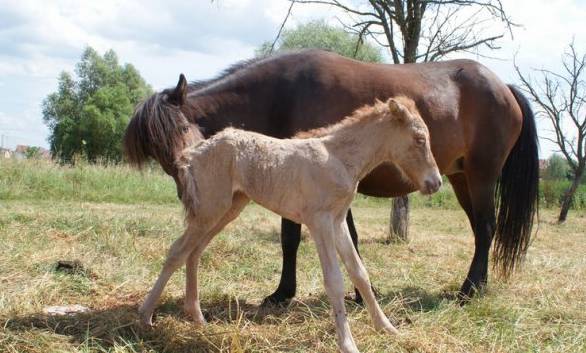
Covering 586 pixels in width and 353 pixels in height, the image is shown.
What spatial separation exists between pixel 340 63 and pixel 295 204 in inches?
79.3

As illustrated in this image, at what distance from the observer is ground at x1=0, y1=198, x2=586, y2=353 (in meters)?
3.54

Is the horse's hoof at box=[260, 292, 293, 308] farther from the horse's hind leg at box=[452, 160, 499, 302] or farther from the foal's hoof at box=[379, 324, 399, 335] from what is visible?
the horse's hind leg at box=[452, 160, 499, 302]

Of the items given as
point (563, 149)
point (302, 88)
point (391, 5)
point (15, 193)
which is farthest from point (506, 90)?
point (563, 149)

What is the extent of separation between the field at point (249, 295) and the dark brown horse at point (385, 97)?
519 millimetres

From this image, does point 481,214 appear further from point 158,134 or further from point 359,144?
point 158,134

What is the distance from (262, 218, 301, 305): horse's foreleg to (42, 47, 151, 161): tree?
26.9 m

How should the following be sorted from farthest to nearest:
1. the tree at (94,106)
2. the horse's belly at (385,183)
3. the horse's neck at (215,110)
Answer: the tree at (94,106), the horse's belly at (385,183), the horse's neck at (215,110)

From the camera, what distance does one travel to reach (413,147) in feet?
12.2

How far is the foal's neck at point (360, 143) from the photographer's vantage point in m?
3.71

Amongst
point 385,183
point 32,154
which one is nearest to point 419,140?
point 385,183

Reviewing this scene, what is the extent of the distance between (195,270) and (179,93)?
1.42 m

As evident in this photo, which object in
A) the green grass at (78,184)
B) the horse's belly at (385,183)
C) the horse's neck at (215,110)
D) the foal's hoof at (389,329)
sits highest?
the horse's neck at (215,110)

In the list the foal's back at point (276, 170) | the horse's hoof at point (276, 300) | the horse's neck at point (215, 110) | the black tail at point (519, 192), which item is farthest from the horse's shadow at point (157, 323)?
the black tail at point (519, 192)

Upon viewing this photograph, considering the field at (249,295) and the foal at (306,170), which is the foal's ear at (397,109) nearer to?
the foal at (306,170)
